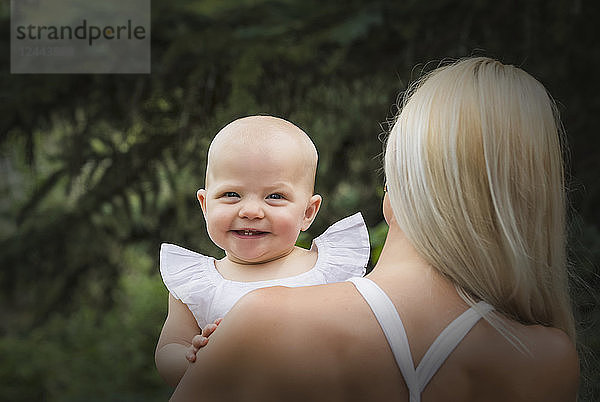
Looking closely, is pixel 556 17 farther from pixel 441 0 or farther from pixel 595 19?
pixel 441 0

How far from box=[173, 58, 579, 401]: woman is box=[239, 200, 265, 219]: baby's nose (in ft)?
1.05

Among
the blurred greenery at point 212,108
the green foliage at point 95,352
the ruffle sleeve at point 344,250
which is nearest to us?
the ruffle sleeve at point 344,250

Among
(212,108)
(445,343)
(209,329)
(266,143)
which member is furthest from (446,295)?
(212,108)

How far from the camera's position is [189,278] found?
158 centimetres

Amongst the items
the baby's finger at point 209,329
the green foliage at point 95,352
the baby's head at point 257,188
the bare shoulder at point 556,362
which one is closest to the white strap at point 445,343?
the bare shoulder at point 556,362

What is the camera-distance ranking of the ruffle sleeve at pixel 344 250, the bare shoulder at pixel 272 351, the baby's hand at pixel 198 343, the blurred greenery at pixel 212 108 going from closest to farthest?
the bare shoulder at pixel 272 351, the baby's hand at pixel 198 343, the ruffle sleeve at pixel 344 250, the blurred greenery at pixel 212 108

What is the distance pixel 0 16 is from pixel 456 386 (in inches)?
108

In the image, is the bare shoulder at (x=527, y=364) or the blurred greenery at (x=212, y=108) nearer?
the bare shoulder at (x=527, y=364)

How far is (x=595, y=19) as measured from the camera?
309cm

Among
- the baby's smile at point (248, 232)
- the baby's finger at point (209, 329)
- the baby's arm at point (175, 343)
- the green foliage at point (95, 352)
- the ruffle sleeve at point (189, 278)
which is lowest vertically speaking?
the green foliage at point (95, 352)

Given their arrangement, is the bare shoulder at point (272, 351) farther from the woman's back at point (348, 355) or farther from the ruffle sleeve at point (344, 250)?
the ruffle sleeve at point (344, 250)

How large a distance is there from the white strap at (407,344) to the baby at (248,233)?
387 mm

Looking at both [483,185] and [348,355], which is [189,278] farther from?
[483,185]

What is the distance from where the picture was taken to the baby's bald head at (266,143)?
60.0 inches
